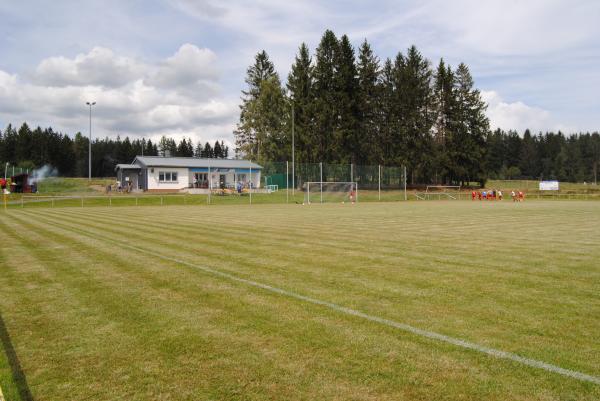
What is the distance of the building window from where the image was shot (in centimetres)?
5770

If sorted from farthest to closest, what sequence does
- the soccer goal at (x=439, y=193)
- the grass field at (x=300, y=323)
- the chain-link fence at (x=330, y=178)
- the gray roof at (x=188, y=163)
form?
the gray roof at (x=188, y=163), the soccer goal at (x=439, y=193), the chain-link fence at (x=330, y=178), the grass field at (x=300, y=323)

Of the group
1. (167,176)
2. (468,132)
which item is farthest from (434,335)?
(468,132)

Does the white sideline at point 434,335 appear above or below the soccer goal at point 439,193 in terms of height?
below

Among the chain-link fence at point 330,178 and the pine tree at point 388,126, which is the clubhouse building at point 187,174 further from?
the pine tree at point 388,126

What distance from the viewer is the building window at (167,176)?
57.7 meters

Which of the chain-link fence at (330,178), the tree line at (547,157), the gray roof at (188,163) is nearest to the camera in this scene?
the chain-link fence at (330,178)

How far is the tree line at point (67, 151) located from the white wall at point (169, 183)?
45854mm

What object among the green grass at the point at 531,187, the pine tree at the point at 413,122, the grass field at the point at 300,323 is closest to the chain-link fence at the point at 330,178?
the pine tree at the point at 413,122

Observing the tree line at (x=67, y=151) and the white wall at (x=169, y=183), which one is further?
the tree line at (x=67, y=151)

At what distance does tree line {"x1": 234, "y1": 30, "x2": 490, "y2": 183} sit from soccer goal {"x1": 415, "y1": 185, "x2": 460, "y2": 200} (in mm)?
4099

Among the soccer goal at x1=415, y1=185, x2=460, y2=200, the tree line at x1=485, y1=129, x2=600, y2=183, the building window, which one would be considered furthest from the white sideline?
the tree line at x1=485, y1=129, x2=600, y2=183

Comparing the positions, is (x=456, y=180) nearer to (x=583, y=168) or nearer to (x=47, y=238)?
(x=47, y=238)

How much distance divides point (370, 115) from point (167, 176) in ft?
100

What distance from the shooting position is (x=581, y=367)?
3889 millimetres
